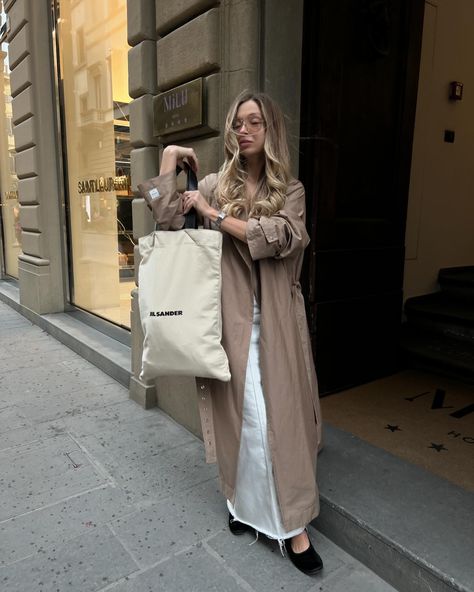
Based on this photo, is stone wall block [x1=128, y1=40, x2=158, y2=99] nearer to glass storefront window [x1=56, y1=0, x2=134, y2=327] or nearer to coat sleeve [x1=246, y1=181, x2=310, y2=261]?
glass storefront window [x1=56, y1=0, x2=134, y2=327]

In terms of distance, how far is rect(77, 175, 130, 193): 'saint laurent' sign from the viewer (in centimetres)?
545

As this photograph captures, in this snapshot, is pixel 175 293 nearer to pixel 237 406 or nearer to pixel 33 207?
pixel 237 406

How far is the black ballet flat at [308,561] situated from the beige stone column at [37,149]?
5.44 meters

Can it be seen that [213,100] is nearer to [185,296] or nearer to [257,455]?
[185,296]

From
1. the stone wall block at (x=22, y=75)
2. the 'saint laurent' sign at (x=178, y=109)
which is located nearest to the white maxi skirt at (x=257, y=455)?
the 'saint laurent' sign at (x=178, y=109)

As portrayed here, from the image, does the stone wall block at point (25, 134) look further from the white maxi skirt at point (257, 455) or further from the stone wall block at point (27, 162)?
the white maxi skirt at point (257, 455)

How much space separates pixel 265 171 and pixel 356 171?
68.0 inches

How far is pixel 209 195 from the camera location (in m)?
2.26

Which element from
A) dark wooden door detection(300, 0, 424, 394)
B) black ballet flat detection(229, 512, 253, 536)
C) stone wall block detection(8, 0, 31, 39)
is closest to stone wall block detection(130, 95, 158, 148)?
dark wooden door detection(300, 0, 424, 394)

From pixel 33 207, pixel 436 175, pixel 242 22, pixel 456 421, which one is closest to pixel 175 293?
pixel 242 22

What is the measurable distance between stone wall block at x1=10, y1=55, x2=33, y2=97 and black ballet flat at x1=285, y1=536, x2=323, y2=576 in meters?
6.31

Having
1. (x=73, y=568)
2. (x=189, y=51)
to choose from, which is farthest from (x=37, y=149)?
(x=73, y=568)

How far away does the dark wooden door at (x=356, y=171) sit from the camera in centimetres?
326

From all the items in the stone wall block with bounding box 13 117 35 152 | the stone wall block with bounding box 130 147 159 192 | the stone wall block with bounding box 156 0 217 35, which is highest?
the stone wall block with bounding box 156 0 217 35
